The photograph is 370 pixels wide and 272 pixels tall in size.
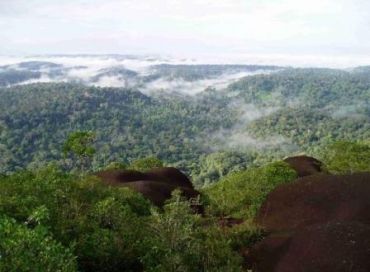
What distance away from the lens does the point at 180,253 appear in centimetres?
3156

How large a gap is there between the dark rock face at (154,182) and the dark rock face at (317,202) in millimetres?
14780

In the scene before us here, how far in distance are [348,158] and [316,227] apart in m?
50.8

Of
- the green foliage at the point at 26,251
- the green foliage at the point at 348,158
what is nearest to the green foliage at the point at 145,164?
the green foliage at the point at 348,158

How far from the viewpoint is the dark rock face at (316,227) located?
1497 inches

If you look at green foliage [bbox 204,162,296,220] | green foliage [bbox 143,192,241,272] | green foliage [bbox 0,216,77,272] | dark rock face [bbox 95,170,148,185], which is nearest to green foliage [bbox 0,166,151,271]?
green foliage [bbox 143,192,241,272]

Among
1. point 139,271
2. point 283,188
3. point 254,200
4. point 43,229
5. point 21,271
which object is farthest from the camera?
point 254,200

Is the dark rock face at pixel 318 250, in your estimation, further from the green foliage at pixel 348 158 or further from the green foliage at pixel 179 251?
the green foliage at pixel 348 158

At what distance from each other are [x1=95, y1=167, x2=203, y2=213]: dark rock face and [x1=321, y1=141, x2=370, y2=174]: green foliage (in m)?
24.1

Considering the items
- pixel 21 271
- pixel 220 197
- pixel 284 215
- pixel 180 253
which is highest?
pixel 21 271

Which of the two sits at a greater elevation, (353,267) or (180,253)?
(180,253)

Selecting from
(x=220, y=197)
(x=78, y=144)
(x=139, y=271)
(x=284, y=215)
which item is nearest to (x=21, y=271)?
(x=139, y=271)

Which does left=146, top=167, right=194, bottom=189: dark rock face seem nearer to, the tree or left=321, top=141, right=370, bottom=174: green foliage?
the tree

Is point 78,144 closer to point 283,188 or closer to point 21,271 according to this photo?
point 283,188

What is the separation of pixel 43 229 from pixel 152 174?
66910 mm
